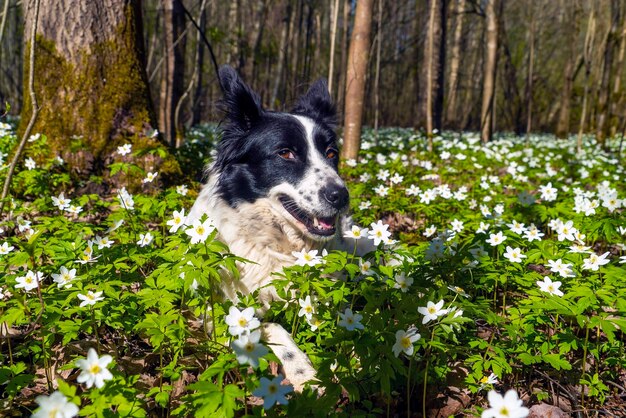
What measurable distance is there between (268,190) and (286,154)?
1.22ft

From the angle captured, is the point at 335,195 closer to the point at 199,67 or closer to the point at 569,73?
the point at 199,67

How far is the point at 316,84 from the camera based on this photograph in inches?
185

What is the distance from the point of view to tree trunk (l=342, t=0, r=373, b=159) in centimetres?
799

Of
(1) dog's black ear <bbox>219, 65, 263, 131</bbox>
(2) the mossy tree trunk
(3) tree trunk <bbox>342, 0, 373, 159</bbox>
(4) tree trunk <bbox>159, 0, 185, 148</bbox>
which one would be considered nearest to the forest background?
(4) tree trunk <bbox>159, 0, 185, 148</bbox>

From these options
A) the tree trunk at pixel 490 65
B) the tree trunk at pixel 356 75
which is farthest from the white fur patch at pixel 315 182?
the tree trunk at pixel 490 65

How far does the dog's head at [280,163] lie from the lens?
11.4ft

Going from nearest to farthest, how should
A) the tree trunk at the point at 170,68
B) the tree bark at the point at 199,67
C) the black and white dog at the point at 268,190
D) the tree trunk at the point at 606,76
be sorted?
the black and white dog at the point at 268,190 < the tree trunk at the point at 170,68 < the tree bark at the point at 199,67 < the tree trunk at the point at 606,76

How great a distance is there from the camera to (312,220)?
3.52 meters

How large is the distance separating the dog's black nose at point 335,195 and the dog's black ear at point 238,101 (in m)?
1.10

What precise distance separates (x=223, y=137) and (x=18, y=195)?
261 cm

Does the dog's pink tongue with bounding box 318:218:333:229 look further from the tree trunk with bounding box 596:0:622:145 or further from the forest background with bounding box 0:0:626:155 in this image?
the tree trunk with bounding box 596:0:622:145

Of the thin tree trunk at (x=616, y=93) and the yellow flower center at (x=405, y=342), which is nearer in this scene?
the yellow flower center at (x=405, y=342)

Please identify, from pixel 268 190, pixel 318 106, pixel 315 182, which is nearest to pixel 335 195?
pixel 315 182

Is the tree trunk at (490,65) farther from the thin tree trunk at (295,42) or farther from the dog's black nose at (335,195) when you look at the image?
the dog's black nose at (335,195)
